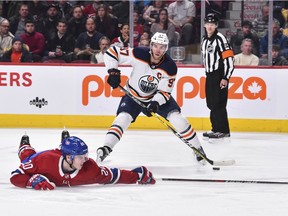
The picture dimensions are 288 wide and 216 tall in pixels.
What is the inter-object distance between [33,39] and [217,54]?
230 cm

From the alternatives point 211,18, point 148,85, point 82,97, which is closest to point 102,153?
point 148,85

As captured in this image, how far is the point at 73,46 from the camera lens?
389 inches

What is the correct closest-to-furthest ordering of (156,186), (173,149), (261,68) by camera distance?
(156,186) < (173,149) < (261,68)

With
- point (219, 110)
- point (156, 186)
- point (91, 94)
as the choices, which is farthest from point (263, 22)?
point (156, 186)

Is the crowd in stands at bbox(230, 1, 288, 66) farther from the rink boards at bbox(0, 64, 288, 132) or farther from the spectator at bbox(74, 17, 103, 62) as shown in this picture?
the spectator at bbox(74, 17, 103, 62)

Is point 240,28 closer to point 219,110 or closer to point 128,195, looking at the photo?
point 219,110

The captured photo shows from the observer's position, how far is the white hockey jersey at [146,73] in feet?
22.8

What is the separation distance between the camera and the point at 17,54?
385 inches

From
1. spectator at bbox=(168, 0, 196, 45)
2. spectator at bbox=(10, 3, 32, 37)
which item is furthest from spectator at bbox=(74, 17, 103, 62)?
spectator at bbox=(168, 0, 196, 45)

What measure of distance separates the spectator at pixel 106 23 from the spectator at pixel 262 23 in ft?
4.89

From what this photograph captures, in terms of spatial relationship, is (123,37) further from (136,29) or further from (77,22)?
(77,22)

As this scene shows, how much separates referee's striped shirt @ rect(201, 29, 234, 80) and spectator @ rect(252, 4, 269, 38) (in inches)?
35.8

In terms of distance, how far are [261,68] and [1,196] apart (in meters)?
4.60

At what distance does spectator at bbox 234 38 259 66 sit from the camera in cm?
949
